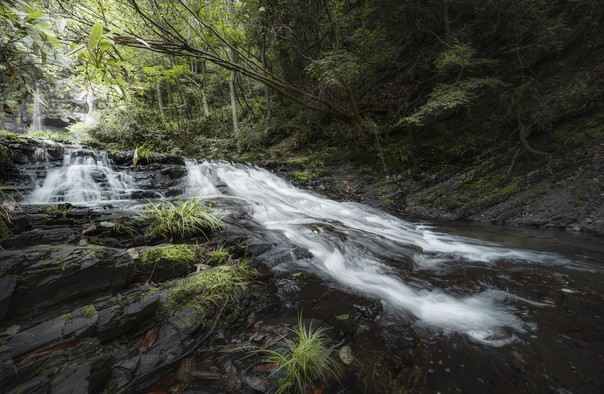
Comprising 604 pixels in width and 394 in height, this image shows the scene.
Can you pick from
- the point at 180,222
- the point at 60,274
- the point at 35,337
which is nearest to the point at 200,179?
the point at 180,222

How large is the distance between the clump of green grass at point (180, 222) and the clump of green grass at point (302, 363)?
2226 millimetres

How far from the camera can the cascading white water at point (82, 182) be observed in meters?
5.46

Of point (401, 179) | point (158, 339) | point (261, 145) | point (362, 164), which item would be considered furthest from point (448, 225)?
point (261, 145)

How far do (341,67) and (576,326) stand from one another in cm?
717

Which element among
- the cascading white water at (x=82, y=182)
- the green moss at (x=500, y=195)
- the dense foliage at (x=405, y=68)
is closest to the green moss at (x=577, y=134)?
the dense foliage at (x=405, y=68)

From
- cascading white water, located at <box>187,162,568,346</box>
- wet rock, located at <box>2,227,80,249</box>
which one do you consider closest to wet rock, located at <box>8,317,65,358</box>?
wet rock, located at <box>2,227,80,249</box>

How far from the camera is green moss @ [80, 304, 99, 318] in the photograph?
1.90m

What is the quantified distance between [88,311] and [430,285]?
3672 mm

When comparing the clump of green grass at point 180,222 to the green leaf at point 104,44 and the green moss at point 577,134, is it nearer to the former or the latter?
the green leaf at point 104,44

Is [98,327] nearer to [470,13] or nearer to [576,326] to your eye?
[576,326]

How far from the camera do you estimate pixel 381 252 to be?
423 centimetres

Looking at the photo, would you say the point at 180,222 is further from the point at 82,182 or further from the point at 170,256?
the point at 82,182

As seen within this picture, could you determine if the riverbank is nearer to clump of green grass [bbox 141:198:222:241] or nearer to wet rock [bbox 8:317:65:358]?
clump of green grass [bbox 141:198:222:241]

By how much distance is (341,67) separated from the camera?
23.5 feet
